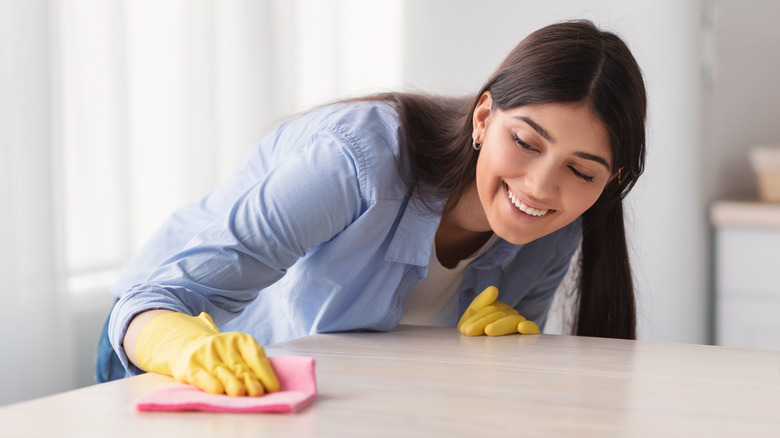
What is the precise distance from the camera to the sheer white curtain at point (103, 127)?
123 cm

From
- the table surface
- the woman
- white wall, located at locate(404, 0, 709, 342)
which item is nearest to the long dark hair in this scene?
the woman

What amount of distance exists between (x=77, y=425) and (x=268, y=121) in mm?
1366

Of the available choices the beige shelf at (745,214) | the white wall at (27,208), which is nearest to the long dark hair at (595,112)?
the white wall at (27,208)

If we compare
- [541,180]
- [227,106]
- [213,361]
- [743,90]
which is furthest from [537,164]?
[743,90]

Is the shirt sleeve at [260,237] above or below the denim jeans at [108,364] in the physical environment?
above

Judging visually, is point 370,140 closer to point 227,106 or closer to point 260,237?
point 260,237

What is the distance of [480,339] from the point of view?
3.37 feet

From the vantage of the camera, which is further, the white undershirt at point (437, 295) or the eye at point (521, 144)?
the white undershirt at point (437, 295)

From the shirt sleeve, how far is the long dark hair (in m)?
0.14

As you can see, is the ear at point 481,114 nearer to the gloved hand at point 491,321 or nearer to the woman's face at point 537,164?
the woman's face at point 537,164

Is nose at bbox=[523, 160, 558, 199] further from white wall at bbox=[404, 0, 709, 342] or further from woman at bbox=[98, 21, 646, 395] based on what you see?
white wall at bbox=[404, 0, 709, 342]

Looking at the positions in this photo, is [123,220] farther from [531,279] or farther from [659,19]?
[659,19]

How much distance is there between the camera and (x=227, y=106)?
5.96ft

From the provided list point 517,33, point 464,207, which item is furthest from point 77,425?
point 517,33
